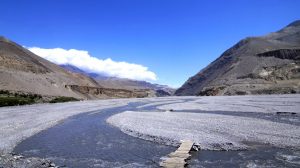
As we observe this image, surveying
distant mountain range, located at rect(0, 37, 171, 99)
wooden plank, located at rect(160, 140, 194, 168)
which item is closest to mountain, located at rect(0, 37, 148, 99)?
distant mountain range, located at rect(0, 37, 171, 99)

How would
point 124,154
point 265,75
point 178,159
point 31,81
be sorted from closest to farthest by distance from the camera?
point 178,159, point 124,154, point 31,81, point 265,75

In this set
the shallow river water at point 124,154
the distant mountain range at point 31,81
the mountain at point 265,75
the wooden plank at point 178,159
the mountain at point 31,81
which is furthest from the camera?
the mountain at point 265,75

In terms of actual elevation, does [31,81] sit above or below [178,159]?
above

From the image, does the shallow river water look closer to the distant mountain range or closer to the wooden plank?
the wooden plank

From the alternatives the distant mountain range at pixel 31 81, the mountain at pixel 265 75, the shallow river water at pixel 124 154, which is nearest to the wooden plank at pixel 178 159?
the shallow river water at pixel 124 154

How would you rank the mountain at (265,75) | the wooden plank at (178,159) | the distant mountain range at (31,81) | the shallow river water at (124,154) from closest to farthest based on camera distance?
the wooden plank at (178,159) → the shallow river water at (124,154) → the distant mountain range at (31,81) → the mountain at (265,75)

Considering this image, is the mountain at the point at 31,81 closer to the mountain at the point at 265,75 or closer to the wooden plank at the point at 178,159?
the mountain at the point at 265,75

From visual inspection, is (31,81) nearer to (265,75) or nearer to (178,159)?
(265,75)

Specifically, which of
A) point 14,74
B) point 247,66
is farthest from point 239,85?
point 14,74

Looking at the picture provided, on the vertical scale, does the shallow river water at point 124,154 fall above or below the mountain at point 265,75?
below

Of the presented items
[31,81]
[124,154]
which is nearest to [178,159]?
[124,154]

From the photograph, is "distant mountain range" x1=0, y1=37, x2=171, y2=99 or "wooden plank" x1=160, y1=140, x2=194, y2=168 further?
"distant mountain range" x1=0, y1=37, x2=171, y2=99

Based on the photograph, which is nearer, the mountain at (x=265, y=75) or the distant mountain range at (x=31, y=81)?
the distant mountain range at (x=31, y=81)

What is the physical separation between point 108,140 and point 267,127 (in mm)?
13480
